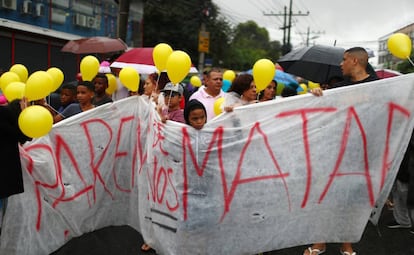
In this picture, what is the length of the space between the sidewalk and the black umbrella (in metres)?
2.19

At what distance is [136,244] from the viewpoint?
381 cm

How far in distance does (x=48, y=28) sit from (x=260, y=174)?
1399 cm

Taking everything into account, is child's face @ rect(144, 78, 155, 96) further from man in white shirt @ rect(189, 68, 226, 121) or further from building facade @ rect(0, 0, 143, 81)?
building facade @ rect(0, 0, 143, 81)

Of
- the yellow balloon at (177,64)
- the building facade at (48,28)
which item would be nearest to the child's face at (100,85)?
the yellow balloon at (177,64)

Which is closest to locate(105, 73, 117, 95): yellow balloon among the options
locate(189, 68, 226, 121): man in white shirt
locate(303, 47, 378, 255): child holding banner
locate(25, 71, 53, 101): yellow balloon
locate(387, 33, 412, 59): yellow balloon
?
locate(189, 68, 226, 121): man in white shirt

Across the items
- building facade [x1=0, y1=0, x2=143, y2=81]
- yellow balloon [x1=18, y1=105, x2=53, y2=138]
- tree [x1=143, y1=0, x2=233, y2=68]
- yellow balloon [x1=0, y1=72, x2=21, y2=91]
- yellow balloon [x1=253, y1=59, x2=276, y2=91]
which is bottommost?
yellow balloon [x1=18, y1=105, x2=53, y2=138]

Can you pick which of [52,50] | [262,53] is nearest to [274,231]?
[52,50]

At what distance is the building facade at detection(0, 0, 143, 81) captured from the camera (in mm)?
11789

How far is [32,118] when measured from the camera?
254cm

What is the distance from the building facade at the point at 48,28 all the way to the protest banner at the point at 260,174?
6003 millimetres

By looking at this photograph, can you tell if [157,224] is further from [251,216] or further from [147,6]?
[147,6]

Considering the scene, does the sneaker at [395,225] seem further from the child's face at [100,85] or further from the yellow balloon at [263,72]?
the child's face at [100,85]

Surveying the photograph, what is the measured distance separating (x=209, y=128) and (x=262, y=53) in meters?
68.2

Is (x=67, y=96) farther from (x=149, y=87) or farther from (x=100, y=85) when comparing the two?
(x=149, y=87)
